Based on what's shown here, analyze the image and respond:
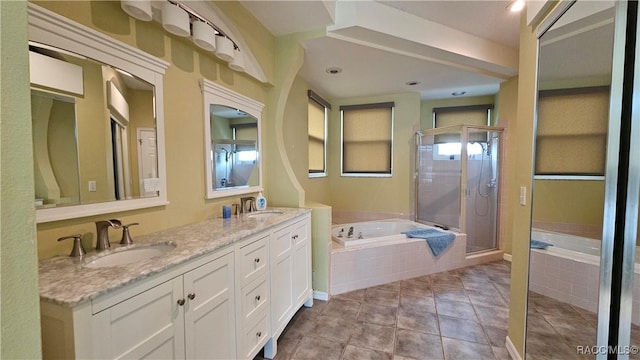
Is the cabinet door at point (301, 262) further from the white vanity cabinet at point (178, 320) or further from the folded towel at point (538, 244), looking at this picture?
the folded towel at point (538, 244)

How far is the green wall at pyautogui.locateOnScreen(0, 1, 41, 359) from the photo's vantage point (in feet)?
1.24

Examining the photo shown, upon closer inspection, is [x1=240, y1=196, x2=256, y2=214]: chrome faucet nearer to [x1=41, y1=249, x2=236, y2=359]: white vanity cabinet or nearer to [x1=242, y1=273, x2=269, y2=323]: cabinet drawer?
[x1=242, y1=273, x2=269, y2=323]: cabinet drawer

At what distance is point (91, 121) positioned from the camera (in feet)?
3.97

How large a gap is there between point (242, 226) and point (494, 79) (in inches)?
149

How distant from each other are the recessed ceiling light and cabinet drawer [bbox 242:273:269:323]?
298 centimetres

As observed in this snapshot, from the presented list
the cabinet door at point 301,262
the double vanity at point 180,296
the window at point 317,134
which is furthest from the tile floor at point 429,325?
the window at point 317,134

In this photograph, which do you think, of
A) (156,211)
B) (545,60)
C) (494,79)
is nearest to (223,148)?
(156,211)

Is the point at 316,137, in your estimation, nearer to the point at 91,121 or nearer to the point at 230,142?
the point at 230,142

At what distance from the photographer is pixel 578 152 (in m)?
1.31

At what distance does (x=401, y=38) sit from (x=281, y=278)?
94.3 inches

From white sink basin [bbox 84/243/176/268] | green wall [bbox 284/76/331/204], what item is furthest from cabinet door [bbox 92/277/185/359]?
green wall [bbox 284/76/331/204]

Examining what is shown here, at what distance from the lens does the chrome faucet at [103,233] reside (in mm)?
1184

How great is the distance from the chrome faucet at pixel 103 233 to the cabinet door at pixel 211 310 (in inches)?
17.3

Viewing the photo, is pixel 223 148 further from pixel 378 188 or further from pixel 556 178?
pixel 378 188
